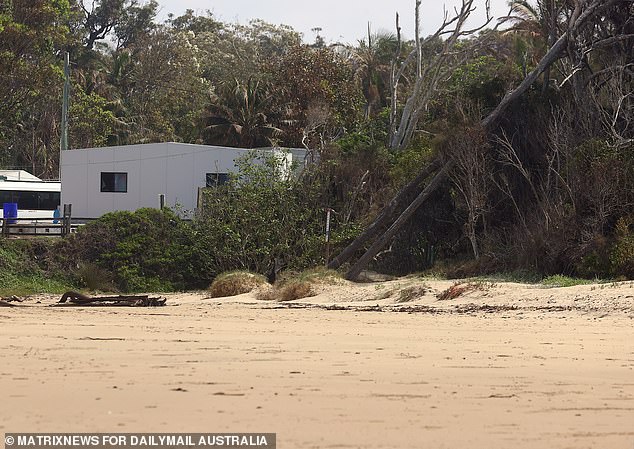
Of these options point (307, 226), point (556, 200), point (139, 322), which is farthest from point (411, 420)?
point (307, 226)

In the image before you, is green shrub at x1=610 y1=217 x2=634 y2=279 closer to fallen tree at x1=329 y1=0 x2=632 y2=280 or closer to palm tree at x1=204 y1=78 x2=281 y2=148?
fallen tree at x1=329 y1=0 x2=632 y2=280

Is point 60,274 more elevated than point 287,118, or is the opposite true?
point 287,118

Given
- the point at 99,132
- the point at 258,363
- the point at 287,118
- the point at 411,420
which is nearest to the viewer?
the point at 411,420

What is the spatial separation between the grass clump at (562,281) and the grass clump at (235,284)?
7320mm

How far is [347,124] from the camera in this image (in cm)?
4678

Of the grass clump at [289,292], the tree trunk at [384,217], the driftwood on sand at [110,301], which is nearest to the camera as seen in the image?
the driftwood on sand at [110,301]

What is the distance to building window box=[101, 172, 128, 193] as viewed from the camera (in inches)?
1455

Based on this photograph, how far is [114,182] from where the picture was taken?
37094 millimetres

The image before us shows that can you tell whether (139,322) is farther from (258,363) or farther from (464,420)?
(464,420)

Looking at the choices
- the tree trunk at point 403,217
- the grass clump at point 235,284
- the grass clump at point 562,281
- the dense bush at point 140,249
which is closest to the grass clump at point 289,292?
the grass clump at point 235,284

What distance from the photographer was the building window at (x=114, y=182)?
36969mm

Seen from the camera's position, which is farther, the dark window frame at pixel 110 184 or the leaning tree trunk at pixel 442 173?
the dark window frame at pixel 110 184

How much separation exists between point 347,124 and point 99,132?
54.0 ft

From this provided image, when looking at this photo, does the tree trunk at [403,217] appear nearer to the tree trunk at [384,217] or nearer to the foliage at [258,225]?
the tree trunk at [384,217]
